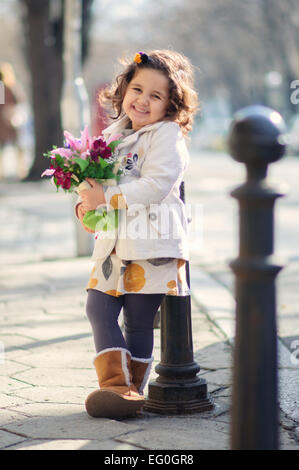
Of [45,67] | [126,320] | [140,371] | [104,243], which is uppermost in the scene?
[45,67]

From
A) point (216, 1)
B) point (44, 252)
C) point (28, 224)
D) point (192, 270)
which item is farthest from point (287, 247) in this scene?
point (216, 1)

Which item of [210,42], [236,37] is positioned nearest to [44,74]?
[236,37]

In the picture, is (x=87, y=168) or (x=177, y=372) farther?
(x=177, y=372)

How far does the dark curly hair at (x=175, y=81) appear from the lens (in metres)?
3.22

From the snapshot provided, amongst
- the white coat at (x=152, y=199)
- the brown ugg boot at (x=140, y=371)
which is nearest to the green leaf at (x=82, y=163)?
the white coat at (x=152, y=199)

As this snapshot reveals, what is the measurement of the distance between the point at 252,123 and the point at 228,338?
2496 millimetres

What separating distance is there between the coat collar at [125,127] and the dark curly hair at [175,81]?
0.33ft

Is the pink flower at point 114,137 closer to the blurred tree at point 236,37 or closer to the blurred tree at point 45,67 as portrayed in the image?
the blurred tree at point 45,67

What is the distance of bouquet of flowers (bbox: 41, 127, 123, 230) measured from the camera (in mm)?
3100

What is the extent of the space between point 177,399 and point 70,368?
0.87m

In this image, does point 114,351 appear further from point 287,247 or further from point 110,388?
point 287,247

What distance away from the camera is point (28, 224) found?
10.6 metres

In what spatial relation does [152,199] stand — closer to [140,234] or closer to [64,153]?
[140,234]

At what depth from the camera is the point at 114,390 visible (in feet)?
10.0
